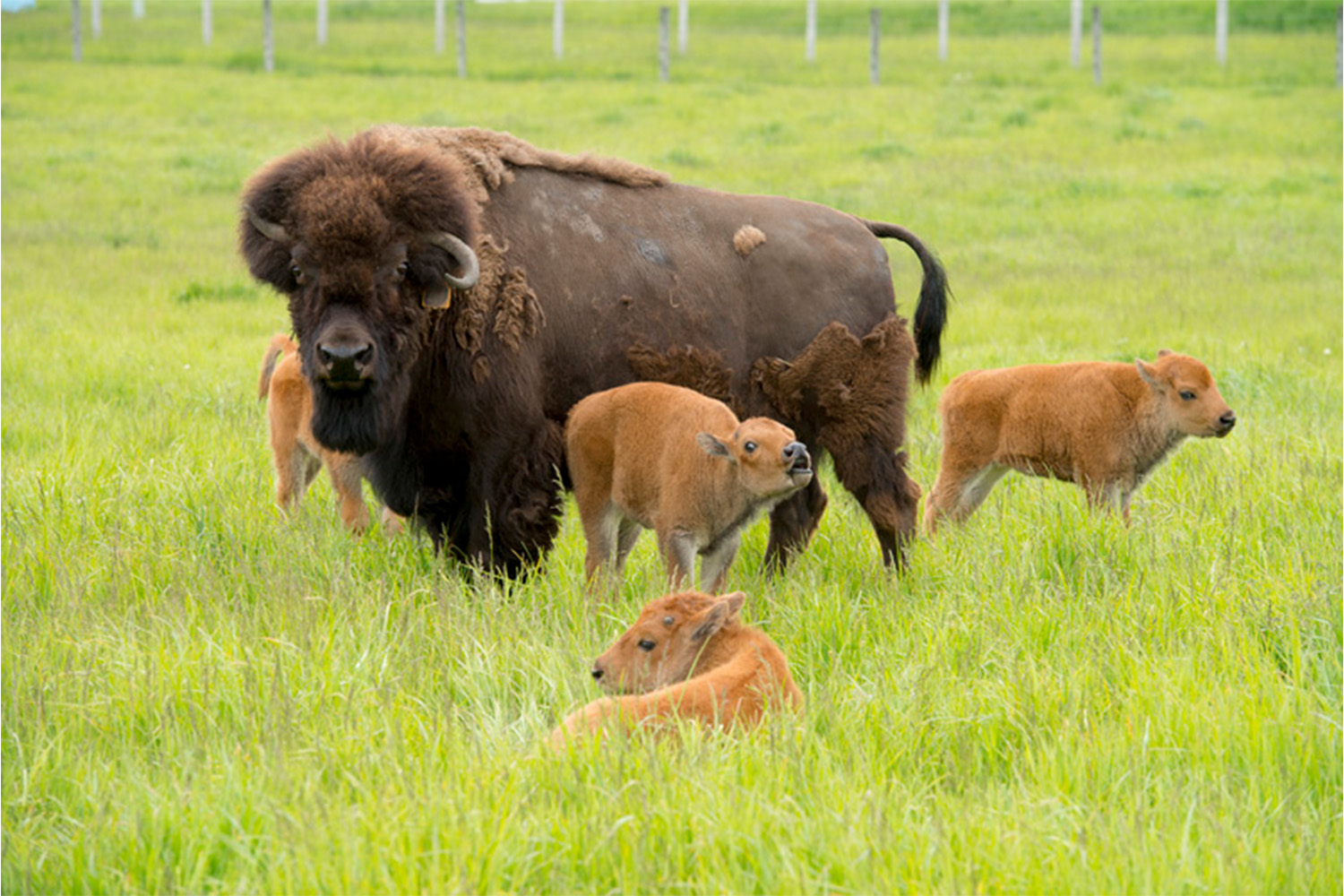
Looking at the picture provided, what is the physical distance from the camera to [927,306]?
6.94m

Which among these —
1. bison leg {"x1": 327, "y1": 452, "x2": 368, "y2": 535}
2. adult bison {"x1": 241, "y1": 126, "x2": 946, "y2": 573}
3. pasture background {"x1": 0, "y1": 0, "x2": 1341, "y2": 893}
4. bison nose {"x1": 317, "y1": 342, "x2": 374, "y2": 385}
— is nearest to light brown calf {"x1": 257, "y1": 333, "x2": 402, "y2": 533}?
bison leg {"x1": 327, "y1": 452, "x2": 368, "y2": 535}

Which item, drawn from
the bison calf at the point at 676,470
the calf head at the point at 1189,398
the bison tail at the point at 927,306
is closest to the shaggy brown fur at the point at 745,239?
the bison tail at the point at 927,306

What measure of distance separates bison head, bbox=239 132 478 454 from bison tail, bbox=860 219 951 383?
235cm

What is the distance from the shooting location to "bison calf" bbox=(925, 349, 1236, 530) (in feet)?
21.7

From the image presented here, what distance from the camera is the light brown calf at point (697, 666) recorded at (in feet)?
12.1

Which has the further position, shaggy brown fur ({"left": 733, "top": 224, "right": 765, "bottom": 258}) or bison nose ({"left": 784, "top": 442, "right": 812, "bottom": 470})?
shaggy brown fur ({"left": 733, "top": 224, "right": 765, "bottom": 258})

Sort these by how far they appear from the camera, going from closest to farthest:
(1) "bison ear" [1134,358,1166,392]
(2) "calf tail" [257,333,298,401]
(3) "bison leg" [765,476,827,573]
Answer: (3) "bison leg" [765,476,827,573], (1) "bison ear" [1134,358,1166,392], (2) "calf tail" [257,333,298,401]

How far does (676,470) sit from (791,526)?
124 centimetres

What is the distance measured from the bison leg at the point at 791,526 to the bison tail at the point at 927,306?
0.93 metres

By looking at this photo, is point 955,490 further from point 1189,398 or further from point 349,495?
point 349,495

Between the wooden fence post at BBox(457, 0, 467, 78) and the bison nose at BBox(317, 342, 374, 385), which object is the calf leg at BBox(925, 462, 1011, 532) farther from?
the wooden fence post at BBox(457, 0, 467, 78)

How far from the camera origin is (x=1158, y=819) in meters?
3.32

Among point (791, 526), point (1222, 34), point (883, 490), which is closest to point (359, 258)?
point (791, 526)

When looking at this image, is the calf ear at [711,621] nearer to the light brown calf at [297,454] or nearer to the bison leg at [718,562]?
the bison leg at [718,562]
